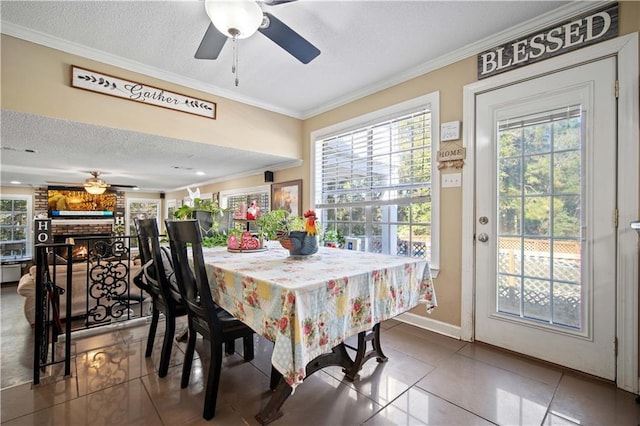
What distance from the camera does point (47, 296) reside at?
2246 mm

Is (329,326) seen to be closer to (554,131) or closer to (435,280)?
(435,280)

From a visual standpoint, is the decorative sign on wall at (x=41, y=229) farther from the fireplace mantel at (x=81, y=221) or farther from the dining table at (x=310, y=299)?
the fireplace mantel at (x=81, y=221)

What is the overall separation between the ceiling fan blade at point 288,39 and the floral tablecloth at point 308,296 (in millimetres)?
1411

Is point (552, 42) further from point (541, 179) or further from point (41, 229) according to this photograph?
point (41, 229)

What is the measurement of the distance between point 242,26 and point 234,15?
7 centimetres

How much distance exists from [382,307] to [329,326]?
1.39 ft

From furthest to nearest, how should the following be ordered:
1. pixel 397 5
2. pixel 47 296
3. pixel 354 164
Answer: pixel 354 164
pixel 47 296
pixel 397 5

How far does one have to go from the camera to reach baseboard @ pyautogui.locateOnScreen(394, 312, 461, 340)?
252cm

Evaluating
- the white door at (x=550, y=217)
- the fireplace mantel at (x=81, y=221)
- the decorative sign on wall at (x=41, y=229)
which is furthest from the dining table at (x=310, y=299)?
the fireplace mantel at (x=81, y=221)

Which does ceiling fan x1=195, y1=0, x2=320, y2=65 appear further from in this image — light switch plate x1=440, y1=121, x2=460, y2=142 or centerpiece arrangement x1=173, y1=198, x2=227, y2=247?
light switch plate x1=440, y1=121, x2=460, y2=142

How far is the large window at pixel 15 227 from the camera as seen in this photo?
20.4ft

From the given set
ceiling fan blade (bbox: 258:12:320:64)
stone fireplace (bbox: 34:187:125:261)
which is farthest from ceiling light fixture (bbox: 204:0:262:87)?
stone fireplace (bbox: 34:187:125:261)

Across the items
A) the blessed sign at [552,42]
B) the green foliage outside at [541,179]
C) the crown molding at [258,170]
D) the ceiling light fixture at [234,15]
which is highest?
the blessed sign at [552,42]

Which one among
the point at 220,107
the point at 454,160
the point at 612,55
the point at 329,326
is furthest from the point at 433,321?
the point at 220,107
